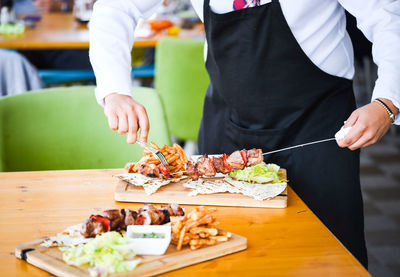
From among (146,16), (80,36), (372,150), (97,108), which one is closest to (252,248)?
(146,16)

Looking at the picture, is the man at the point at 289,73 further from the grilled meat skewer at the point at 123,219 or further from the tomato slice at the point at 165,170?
the grilled meat skewer at the point at 123,219

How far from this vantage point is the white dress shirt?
1560 millimetres

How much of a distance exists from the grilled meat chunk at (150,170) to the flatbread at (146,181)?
1 centimetres

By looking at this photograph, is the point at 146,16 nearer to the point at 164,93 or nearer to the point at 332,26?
the point at 332,26

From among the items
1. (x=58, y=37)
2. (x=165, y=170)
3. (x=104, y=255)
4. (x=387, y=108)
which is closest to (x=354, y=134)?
(x=387, y=108)

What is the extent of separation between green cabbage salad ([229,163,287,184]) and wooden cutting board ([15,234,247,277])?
0.39 m

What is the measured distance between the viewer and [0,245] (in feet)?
3.89

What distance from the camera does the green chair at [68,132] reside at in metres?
2.06

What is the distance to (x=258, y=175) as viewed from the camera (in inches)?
60.9

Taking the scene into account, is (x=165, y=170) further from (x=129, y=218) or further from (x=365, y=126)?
(x=365, y=126)

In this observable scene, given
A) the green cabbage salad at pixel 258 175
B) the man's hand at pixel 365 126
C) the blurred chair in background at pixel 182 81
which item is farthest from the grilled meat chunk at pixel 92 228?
the blurred chair in background at pixel 182 81

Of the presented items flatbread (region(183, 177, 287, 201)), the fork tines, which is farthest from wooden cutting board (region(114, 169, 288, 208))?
the fork tines

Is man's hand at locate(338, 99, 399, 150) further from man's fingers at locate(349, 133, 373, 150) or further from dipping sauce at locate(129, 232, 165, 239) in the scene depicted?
dipping sauce at locate(129, 232, 165, 239)

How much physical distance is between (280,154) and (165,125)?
0.52m
